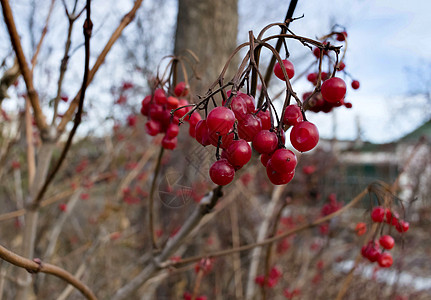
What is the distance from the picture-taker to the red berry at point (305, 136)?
2.15 ft

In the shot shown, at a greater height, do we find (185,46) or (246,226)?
(185,46)

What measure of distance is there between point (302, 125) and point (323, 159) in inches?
199

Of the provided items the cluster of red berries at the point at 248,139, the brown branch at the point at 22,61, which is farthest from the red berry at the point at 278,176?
the brown branch at the point at 22,61

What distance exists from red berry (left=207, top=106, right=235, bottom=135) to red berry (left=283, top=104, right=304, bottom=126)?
147mm

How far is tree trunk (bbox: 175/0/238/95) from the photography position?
144 inches

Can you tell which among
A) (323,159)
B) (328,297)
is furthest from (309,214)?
(328,297)

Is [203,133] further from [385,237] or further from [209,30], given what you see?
[209,30]

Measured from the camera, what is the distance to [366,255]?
135 cm

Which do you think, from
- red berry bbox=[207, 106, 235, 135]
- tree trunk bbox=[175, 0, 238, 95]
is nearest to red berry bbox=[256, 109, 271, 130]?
red berry bbox=[207, 106, 235, 135]

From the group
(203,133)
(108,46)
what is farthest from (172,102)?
(203,133)

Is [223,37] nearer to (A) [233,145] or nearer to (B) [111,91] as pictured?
(B) [111,91]

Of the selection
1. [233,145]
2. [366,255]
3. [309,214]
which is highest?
[309,214]

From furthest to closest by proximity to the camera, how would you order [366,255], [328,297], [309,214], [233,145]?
[309,214] → [328,297] → [366,255] → [233,145]

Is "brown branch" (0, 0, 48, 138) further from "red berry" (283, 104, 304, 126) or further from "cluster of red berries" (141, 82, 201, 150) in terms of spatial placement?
"red berry" (283, 104, 304, 126)
